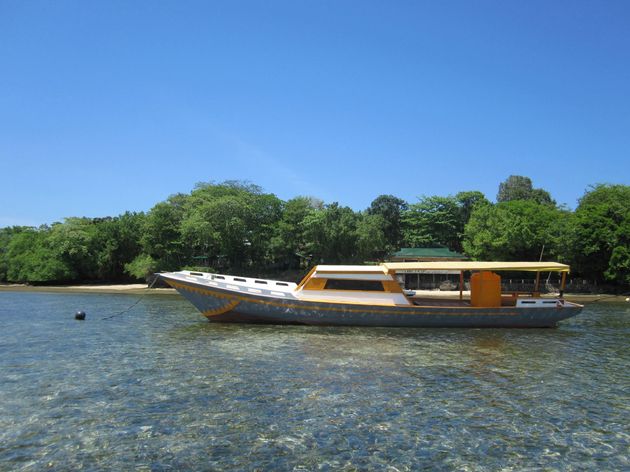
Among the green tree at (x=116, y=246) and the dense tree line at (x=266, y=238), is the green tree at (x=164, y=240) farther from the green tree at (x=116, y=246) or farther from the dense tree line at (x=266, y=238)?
the green tree at (x=116, y=246)

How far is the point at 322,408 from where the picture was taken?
9680 mm

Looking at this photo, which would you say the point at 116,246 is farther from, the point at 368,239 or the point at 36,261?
the point at 368,239

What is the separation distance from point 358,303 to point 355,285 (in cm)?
87

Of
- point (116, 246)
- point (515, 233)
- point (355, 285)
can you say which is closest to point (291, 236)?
point (116, 246)

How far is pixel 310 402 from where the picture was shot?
395 inches

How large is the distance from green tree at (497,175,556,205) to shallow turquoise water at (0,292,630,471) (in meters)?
62.4

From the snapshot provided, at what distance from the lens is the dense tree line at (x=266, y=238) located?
42500 millimetres

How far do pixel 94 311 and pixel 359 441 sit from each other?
78.0ft

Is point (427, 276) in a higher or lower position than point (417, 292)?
higher

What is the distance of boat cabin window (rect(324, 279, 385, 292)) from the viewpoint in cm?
2088

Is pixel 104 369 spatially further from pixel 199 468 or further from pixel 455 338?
pixel 455 338

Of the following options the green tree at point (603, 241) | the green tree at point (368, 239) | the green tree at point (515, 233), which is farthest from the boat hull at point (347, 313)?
the green tree at point (368, 239)

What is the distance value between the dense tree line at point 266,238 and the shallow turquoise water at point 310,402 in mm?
28102

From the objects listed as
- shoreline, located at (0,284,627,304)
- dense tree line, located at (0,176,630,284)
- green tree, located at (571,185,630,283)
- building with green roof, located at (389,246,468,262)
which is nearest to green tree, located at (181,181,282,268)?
dense tree line, located at (0,176,630,284)
